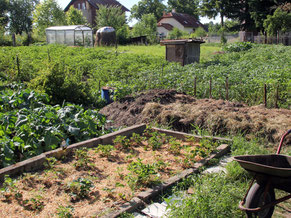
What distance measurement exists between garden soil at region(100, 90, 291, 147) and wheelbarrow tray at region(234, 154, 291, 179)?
243 centimetres

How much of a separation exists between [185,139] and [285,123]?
1.95m

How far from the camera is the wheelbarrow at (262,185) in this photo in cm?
304

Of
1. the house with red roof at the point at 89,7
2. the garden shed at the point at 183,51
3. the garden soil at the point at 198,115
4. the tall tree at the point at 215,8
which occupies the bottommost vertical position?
the garden soil at the point at 198,115

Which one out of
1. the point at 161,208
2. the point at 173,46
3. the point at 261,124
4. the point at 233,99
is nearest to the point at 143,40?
the point at 173,46

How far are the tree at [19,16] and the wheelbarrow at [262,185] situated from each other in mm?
62640

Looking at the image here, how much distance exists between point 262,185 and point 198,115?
3.64 meters

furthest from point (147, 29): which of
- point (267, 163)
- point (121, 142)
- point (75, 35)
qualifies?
point (267, 163)

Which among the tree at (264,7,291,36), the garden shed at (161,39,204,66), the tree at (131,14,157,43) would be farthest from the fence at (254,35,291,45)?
the garden shed at (161,39,204,66)

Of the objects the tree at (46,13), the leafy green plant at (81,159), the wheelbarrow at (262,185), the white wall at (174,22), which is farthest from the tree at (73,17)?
the wheelbarrow at (262,185)

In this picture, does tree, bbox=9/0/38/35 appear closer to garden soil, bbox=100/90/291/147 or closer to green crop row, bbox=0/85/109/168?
garden soil, bbox=100/90/291/147

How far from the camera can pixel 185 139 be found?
233 inches

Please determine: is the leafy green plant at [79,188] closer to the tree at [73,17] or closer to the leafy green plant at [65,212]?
the leafy green plant at [65,212]

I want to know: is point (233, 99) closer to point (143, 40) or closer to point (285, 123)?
point (285, 123)

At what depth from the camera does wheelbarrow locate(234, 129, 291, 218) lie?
3.04m
